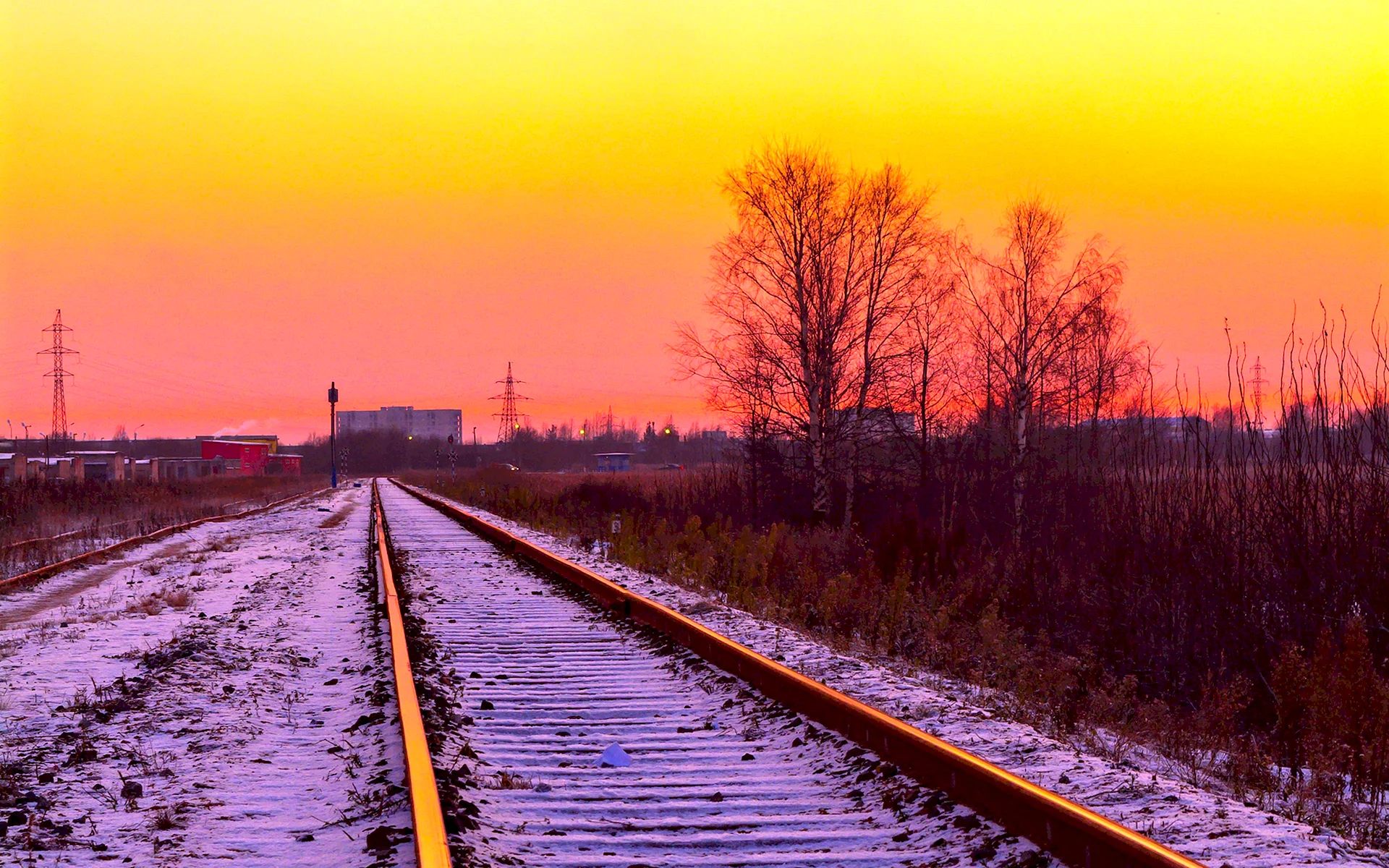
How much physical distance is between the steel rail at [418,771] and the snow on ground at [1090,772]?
2570mm

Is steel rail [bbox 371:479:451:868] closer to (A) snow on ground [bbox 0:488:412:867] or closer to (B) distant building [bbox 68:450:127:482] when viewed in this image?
(A) snow on ground [bbox 0:488:412:867]

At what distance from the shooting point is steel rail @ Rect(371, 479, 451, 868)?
148 inches

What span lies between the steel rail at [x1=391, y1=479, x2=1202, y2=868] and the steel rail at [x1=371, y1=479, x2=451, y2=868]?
81.8 inches

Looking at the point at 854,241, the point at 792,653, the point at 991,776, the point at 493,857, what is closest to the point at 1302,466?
the point at 792,653

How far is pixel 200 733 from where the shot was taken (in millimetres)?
6453

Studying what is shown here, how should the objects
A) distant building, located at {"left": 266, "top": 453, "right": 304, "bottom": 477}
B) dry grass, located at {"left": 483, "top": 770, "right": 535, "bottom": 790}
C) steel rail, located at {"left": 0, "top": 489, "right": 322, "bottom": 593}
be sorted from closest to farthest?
dry grass, located at {"left": 483, "top": 770, "right": 535, "bottom": 790} → steel rail, located at {"left": 0, "top": 489, "right": 322, "bottom": 593} → distant building, located at {"left": 266, "top": 453, "right": 304, "bottom": 477}

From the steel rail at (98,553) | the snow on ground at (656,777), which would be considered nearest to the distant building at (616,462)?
the steel rail at (98,553)

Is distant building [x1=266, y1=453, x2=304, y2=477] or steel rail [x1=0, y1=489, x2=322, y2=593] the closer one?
steel rail [x1=0, y1=489, x2=322, y2=593]

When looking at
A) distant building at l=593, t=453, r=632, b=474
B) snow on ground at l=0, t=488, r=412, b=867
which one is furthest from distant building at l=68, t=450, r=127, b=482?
snow on ground at l=0, t=488, r=412, b=867

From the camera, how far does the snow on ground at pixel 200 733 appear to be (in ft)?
14.7

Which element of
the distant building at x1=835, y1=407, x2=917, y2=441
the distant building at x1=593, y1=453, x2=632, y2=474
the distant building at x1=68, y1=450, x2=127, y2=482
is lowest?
the distant building at x1=593, y1=453, x2=632, y2=474

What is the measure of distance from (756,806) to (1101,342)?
2525 centimetres

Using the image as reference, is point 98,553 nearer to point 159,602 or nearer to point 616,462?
point 159,602

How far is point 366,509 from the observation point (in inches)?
1726
